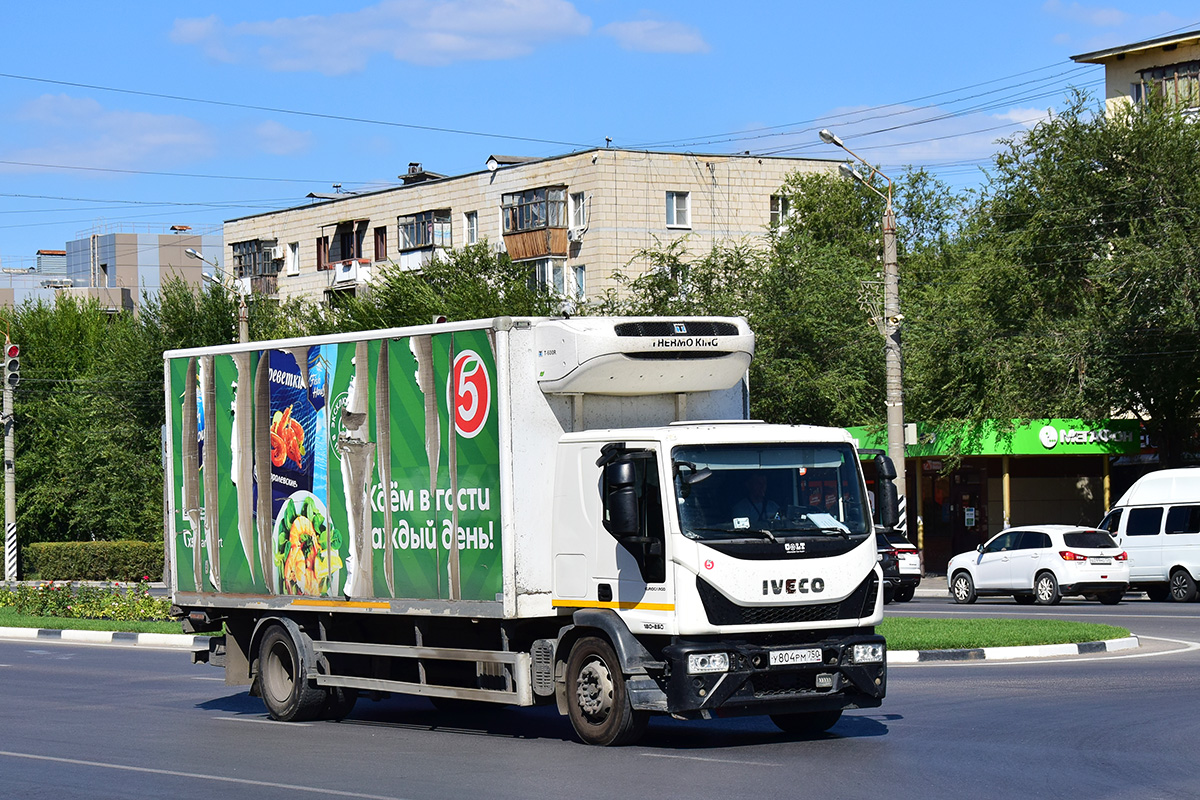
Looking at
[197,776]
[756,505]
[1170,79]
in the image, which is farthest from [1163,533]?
[1170,79]

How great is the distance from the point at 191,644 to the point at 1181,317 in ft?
79.9

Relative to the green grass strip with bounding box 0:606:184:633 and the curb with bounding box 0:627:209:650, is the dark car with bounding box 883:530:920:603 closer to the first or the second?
the curb with bounding box 0:627:209:650

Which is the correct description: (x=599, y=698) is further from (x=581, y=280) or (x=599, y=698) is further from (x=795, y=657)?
(x=581, y=280)

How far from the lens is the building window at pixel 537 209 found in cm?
6262

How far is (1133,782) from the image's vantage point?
1015 centimetres

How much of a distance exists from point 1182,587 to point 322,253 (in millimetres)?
51747

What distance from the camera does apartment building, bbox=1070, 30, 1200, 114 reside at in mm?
54812

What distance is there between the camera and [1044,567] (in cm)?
3055

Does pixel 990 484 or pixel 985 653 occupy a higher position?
pixel 990 484

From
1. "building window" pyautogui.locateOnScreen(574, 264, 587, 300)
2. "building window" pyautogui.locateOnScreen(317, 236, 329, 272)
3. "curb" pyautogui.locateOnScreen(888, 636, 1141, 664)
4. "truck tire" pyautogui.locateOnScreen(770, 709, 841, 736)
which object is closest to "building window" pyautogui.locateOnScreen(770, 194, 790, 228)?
"building window" pyautogui.locateOnScreen(574, 264, 587, 300)

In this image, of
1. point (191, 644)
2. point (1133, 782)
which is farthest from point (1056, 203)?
point (1133, 782)

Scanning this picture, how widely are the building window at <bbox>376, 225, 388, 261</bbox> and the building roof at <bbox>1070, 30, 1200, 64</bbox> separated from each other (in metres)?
30.6

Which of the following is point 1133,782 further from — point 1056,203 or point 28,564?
point 28,564

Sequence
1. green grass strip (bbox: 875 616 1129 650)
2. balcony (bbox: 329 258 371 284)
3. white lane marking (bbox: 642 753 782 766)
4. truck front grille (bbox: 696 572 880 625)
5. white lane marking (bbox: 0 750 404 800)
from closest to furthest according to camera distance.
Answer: white lane marking (bbox: 0 750 404 800) → white lane marking (bbox: 642 753 782 766) → truck front grille (bbox: 696 572 880 625) → green grass strip (bbox: 875 616 1129 650) → balcony (bbox: 329 258 371 284)
